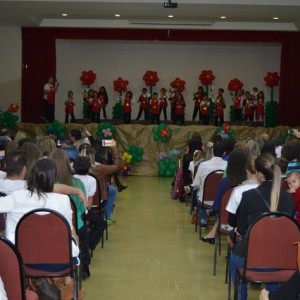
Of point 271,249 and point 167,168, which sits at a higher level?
point 271,249

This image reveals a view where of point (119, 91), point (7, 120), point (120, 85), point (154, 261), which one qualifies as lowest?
point (154, 261)

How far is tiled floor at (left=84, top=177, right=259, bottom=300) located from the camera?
18.0 feet

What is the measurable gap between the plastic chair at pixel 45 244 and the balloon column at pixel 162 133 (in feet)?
30.7

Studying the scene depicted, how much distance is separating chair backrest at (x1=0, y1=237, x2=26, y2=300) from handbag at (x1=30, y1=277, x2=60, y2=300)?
0.79 m

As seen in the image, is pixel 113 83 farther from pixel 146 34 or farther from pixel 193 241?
pixel 193 241

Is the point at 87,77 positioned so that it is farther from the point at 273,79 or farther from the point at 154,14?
the point at 273,79

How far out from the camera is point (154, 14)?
1493 centimetres

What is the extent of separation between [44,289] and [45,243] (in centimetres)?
34

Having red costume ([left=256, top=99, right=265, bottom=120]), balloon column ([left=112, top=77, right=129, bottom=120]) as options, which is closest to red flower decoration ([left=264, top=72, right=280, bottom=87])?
red costume ([left=256, top=99, right=265, bottom=120])

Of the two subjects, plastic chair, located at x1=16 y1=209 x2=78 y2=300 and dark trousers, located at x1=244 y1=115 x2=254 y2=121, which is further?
dark trousers, located at x1=244 y1=115 x2=254 y2=121

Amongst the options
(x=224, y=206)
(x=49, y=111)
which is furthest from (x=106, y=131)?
(x=224, y=206)

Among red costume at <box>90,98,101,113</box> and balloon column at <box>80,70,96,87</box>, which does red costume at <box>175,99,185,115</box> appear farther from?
balloon column at <box>80,70,96,87</box>

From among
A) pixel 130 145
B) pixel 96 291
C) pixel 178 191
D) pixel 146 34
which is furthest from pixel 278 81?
pixel 96 291

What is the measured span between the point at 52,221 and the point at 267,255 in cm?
147
